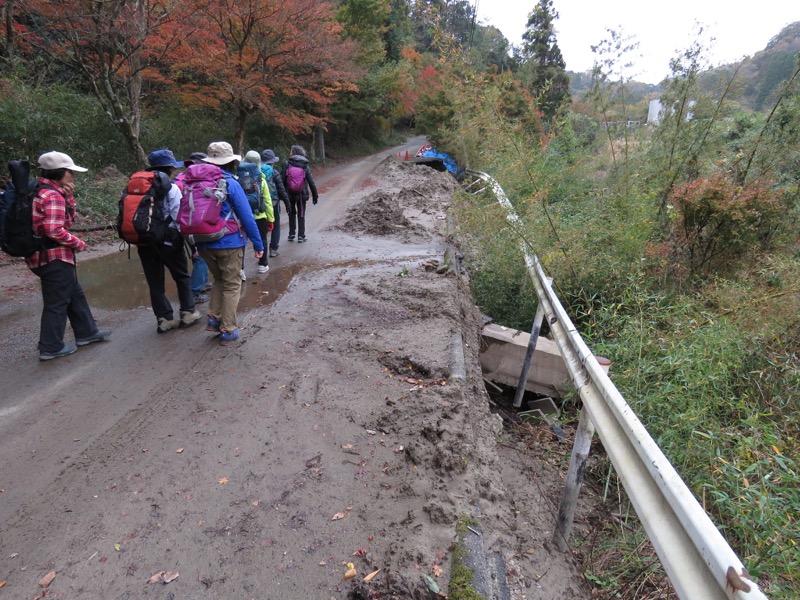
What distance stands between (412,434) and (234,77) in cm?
1598

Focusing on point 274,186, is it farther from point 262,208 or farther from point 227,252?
point 227,252

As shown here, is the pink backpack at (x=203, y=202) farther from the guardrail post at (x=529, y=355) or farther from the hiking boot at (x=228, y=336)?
the guardrail post at (x=529, y=355)

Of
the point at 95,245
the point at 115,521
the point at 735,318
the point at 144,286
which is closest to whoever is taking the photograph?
the point at 115,521

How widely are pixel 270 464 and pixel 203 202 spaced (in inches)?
110

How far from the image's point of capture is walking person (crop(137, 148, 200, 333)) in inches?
200

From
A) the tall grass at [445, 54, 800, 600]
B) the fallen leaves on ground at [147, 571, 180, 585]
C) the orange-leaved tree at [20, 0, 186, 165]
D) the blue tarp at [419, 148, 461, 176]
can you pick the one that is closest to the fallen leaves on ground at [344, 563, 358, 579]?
the fallen leaves on ground at [147, 571, 180, 585]

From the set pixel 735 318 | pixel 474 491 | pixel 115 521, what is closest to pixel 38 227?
pixel 115 521

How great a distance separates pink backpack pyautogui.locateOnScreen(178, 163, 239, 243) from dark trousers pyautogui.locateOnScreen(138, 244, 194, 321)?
2.14 feet

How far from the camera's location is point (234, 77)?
51.6 ft

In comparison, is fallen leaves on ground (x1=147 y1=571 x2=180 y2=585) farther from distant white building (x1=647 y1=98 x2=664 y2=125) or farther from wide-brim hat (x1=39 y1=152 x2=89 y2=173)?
distant white building (x1=647 y1=98 x2=664 y2=125)

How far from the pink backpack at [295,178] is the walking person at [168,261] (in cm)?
373

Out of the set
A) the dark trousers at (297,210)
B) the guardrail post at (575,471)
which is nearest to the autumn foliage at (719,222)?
the guardrail post at (575,471)

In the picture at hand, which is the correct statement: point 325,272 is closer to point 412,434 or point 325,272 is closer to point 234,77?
point 412,434

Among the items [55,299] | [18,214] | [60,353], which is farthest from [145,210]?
[60,353]
